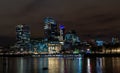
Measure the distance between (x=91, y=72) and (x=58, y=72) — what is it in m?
9.69

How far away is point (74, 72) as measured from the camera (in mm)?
96438

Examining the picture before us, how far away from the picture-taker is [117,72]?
91.8m

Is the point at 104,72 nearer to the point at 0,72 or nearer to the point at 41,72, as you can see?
the point at 41,72

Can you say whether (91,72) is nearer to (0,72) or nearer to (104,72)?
(104,72)

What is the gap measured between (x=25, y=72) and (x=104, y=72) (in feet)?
70.5

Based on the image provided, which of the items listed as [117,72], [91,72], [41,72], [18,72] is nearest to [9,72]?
[18,72]

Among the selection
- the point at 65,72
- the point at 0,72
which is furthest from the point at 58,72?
the point at 0,72

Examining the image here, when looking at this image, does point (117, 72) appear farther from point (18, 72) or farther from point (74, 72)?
point (18, 72)

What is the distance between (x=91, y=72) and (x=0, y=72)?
2443 cm

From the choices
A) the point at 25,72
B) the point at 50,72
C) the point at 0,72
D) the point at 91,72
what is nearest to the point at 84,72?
the point at 91,72

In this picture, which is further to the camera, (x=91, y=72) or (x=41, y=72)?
(x=41, y=72)

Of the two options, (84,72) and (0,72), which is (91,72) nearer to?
(84,72)

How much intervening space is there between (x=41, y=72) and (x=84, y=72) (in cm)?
1235

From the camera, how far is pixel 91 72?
91188 millimetres
